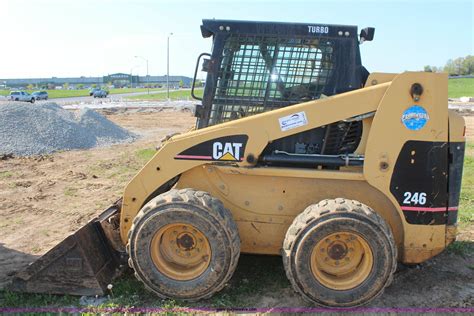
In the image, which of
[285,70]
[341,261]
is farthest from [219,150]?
[341,261]

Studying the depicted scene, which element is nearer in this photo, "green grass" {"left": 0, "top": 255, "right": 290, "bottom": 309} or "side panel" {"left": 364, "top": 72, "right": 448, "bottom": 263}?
"side panel" {"left": 364, "top": 72, "right": 448, "bottom": 263}

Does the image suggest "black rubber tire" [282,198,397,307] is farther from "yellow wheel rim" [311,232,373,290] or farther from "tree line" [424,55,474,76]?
"tree line" [424,55,474,76]

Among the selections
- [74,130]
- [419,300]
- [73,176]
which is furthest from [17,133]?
[419,300]

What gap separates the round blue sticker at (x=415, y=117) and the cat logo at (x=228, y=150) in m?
1.49

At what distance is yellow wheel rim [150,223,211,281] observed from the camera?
13.6 feet

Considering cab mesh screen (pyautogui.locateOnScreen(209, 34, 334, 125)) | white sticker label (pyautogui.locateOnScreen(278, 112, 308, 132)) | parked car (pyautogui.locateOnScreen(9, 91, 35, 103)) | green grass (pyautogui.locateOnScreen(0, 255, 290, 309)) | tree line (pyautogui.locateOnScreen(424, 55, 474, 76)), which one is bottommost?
green grass (pyautogui.locateOnScreen(0, 255, 290, 309))

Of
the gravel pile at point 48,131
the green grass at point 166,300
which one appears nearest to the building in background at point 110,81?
the gravel pile at point 48,131

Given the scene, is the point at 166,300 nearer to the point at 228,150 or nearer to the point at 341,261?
the point at 228,150

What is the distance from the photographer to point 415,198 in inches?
160

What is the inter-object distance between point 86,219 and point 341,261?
450cm

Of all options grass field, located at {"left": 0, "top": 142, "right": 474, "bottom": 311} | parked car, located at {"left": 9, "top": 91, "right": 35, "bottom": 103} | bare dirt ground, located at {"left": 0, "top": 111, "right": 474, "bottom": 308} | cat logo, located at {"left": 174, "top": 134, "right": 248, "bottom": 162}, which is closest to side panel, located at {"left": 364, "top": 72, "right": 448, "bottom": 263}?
bare dirt ground, located at {"left": 0, "top": 111, "right": 474, "bottom": 308}

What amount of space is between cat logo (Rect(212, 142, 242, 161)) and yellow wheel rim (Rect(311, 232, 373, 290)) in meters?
1.10

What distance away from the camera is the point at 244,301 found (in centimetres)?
417

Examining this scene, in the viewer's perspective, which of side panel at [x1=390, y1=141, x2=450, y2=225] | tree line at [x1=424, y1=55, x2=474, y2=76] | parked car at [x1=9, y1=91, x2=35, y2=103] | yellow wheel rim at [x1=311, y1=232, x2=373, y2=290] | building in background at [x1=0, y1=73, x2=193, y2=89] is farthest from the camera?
building in background at [x1=0, y1=73, x2=193, y2=89]
